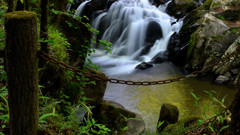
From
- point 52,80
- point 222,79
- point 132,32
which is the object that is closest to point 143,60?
point 132,32

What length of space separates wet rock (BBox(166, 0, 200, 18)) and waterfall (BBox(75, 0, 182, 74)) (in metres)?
0.54

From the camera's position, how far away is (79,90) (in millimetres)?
4117

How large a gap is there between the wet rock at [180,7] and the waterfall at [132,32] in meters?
0.54

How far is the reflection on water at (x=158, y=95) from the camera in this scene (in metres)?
5.89

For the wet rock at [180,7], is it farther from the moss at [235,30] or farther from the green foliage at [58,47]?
the green foliage at [58,47]

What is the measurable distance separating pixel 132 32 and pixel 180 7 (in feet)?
12.6

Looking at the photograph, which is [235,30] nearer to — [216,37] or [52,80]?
[216,37]

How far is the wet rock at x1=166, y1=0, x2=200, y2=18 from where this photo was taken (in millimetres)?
13523

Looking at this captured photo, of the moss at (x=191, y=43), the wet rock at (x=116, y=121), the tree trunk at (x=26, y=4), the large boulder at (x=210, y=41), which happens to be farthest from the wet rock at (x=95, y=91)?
the moss at (x=191, y=43)

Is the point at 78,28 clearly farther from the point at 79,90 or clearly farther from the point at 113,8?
the point at 113,8

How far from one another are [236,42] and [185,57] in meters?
2.43

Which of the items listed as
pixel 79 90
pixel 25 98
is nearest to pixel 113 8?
pixel 79 90

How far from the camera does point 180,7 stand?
45.1ft

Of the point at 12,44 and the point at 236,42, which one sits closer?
the point at 12,44
